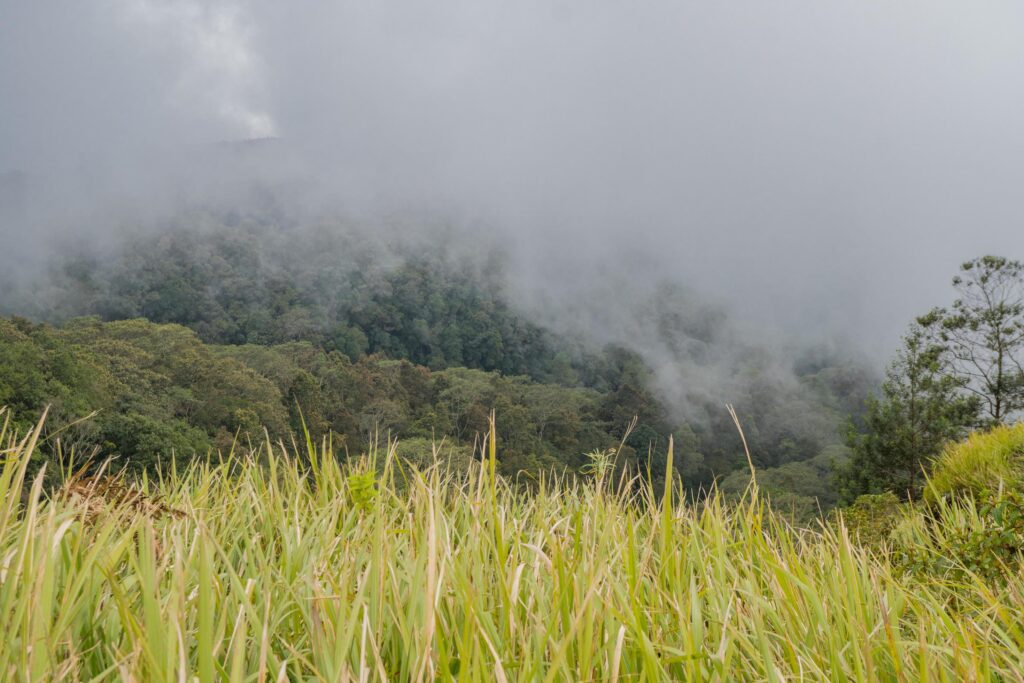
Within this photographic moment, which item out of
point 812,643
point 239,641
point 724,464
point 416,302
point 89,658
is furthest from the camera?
point 416,302

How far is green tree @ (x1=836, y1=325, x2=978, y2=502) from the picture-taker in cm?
1959

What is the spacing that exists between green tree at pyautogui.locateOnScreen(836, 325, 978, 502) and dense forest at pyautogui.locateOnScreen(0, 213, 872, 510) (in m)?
1.79

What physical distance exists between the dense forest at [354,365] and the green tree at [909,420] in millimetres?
→ 1789

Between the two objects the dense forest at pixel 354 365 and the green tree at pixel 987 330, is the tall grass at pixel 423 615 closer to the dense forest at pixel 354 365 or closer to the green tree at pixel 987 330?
the dense forest at pixel 354 365

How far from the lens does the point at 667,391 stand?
7344 centimetres

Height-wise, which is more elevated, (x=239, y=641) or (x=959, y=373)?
(x=959, y=373)

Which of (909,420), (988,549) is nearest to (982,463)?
(988,549)

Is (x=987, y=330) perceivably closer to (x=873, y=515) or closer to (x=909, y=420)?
(x=909, y=420)

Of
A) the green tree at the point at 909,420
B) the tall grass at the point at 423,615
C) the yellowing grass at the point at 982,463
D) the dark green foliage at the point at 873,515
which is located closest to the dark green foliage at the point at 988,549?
the tall grass at the point at 423,615

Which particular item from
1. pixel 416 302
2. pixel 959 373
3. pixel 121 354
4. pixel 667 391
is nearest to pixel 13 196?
pixel 416 302

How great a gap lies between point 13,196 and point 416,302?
67541 mm

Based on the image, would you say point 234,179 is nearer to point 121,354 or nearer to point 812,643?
point 121,354

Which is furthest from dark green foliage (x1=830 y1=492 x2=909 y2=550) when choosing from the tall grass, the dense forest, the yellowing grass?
the tall grass

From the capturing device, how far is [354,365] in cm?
4822
